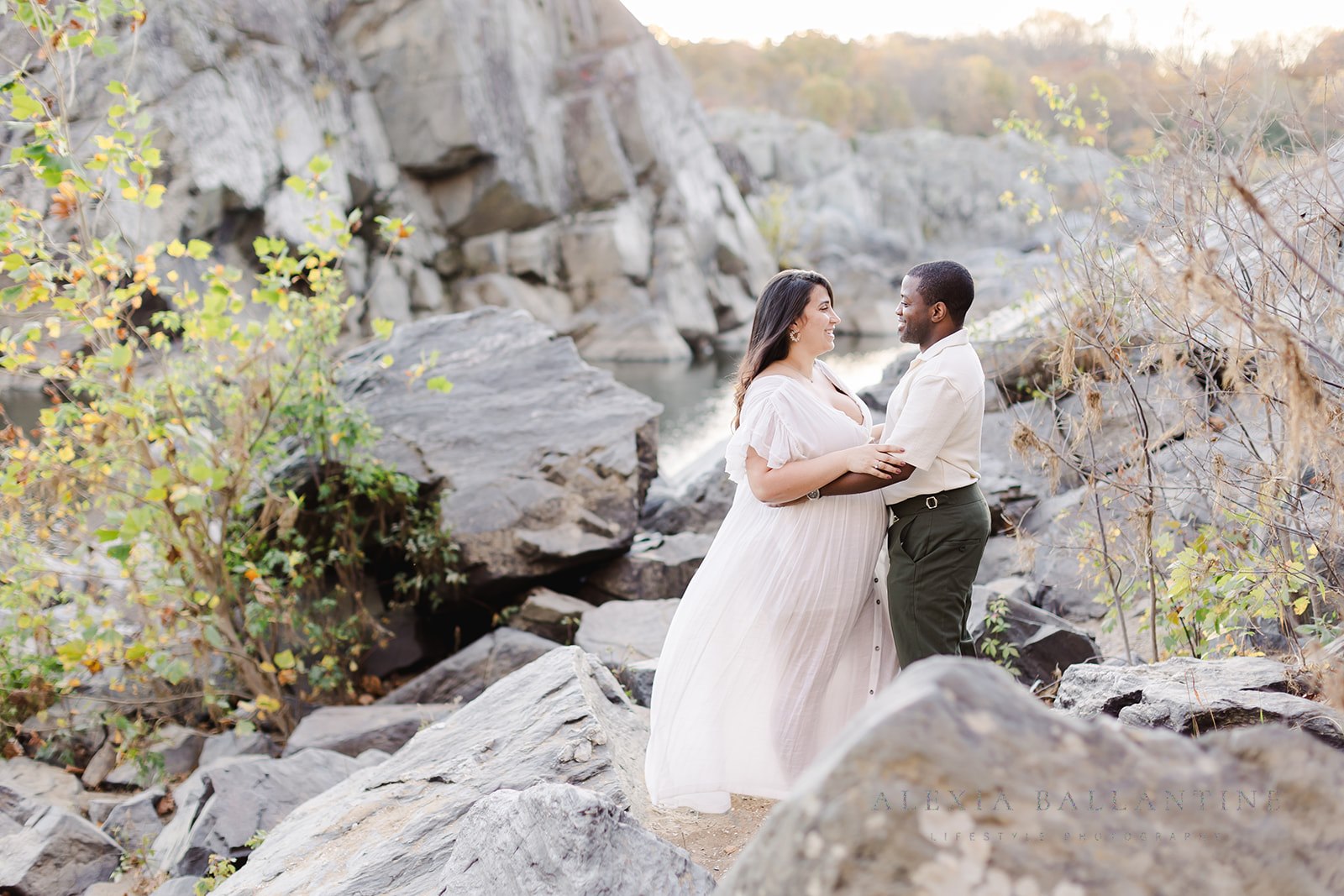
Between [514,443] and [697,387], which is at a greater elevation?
[514,443]

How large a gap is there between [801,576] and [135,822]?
396cm

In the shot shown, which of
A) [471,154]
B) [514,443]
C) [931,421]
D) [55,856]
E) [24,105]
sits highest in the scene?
[471,154]

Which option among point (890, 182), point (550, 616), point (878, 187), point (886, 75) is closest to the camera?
point (550, 616)

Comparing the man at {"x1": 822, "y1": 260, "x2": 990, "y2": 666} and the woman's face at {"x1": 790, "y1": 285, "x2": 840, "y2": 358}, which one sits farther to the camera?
the woman's face at {"x1": 790, "y1": 285, "x2": 840, "y2": 358}

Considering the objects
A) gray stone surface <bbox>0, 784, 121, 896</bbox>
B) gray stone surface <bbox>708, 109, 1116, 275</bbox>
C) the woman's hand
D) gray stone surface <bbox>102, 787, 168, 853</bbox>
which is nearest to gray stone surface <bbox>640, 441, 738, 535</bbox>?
gray stone surface <bbox>102, 787, 168, 853</bbox>

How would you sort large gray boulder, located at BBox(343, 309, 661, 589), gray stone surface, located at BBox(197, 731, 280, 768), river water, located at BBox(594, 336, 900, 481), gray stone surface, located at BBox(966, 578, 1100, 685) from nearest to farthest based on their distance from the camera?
1. gray stone surface, located at BBox(966, 578, 1100, 685)
2. gray stone surface, located at BBox(197, 731, 280, 768)
3. large gray boulder, located at BBox(343, 309, 661, 589)
4. river water, located at BBox(594, 336, 900, 481)

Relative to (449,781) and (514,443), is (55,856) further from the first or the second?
(514,443)

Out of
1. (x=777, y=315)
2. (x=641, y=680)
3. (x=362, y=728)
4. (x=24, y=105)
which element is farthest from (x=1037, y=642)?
(x=24, y=105)

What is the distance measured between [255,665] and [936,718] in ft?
17.9

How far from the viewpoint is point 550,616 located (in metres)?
6.66

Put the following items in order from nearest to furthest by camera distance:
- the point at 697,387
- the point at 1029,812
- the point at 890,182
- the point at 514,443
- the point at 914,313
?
the point at 1029,812 → the point at 914,313 → the point at 514,443 → the point at 697,387 → the point at 890,182

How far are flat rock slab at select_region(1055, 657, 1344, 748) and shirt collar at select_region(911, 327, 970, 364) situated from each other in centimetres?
121

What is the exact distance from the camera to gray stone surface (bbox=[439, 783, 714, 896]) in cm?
245

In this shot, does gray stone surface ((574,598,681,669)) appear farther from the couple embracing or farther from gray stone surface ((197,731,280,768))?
the couple embracing
